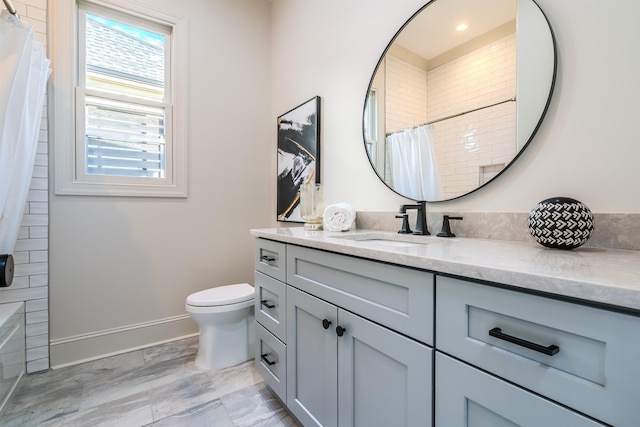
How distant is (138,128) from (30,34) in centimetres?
78

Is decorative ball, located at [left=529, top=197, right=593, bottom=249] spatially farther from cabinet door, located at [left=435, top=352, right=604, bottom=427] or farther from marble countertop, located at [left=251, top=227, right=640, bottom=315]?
cabinet door, located at [left=435, top=352, right=604, bottom=427]

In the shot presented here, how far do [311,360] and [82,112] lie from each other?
2.21m

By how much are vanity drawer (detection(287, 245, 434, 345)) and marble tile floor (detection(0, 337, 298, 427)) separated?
0.79 meters

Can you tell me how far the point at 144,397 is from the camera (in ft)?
5.08

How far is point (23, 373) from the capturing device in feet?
5.64

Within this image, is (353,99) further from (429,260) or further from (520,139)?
(429,260)

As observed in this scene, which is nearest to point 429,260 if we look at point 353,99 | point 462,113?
point 462,113

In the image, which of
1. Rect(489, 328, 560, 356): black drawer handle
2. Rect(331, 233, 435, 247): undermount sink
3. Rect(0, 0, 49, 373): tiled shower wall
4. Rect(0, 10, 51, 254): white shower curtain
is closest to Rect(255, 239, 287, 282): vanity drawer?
Rect(331, 233, 435, 247): undermount sink

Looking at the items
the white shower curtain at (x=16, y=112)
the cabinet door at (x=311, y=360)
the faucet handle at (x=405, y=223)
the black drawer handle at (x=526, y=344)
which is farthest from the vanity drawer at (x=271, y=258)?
the white shower curtain at (x=16, y=112)

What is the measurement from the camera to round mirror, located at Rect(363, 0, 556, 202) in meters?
1.04

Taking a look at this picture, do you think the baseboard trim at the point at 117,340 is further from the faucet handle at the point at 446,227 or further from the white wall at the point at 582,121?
the faucet handle at the point at 446,227

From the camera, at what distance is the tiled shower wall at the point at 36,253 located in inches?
69.1

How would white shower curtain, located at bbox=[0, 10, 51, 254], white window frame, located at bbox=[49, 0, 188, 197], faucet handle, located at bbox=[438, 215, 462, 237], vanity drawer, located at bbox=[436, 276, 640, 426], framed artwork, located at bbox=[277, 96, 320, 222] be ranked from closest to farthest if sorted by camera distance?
vanity drawer, located at bbox=[436, 276, 640, 426] < faucet handle, located at bbox=[438, 215, 462, 237] < white shower curtain, located at bbox=[0, 10, 51, 254] < white window frame, located at bbox=[49, 0, 188, 197] < framed artwork, located at bbox=[277, 96, 320, 222]

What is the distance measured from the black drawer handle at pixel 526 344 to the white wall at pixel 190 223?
2.22 metres
